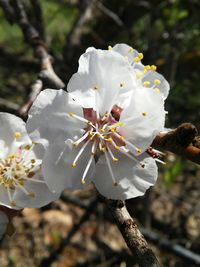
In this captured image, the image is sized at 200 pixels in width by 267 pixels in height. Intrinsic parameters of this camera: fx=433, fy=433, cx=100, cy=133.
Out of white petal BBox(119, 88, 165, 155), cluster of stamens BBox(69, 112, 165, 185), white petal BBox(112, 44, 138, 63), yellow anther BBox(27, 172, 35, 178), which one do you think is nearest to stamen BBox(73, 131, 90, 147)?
cluster of stamens BBox(69, 112, 165, 185)

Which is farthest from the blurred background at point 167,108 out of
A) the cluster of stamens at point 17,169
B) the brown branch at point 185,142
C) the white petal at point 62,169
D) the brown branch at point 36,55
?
the brown branch at point 185,142

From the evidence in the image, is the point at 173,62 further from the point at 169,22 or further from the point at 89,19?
the point at 89,19

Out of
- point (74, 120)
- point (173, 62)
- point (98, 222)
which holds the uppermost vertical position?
point (173, 62)

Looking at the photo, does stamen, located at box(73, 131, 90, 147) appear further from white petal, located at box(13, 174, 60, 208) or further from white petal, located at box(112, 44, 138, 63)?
white petal, located at box(112, 44, 138, 63)

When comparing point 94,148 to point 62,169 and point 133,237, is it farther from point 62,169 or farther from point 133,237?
point 133,237

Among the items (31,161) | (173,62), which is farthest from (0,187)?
(173,62)

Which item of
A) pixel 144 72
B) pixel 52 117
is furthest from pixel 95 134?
pixel 144 72
